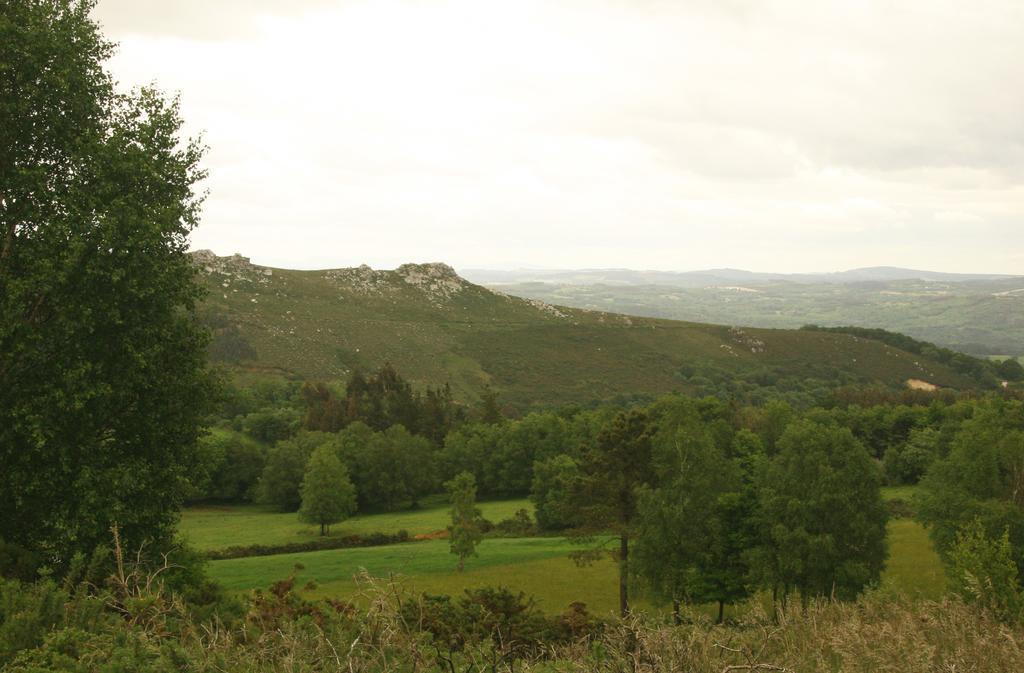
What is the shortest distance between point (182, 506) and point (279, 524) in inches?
1943

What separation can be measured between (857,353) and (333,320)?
129646 mm

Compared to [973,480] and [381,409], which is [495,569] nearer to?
[973,480]

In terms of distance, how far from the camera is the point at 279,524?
64.4 meters

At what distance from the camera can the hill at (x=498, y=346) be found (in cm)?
13662

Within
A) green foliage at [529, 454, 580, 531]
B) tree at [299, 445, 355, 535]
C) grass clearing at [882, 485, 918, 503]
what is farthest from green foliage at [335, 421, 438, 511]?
grass clearing at [882, 485, 918, 503]

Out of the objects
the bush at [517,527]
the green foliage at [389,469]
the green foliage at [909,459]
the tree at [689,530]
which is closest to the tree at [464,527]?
the bush at [517,527]

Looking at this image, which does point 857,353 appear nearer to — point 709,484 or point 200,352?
point 709,484

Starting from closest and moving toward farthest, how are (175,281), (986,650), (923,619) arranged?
1. (986,650)
2. (923,619)
3. (175,281)

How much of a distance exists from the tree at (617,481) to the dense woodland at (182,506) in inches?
4.2

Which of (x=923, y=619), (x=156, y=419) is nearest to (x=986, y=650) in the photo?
(x=923, y=619)

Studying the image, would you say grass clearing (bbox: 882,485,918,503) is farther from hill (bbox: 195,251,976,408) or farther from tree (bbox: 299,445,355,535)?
hill (bbox: 195,251,976,408)

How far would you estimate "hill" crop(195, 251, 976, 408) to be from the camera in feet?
448

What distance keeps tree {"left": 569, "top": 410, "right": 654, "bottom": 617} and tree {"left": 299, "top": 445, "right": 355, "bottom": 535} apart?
34.0 metres

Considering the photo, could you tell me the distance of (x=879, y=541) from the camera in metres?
29.3
